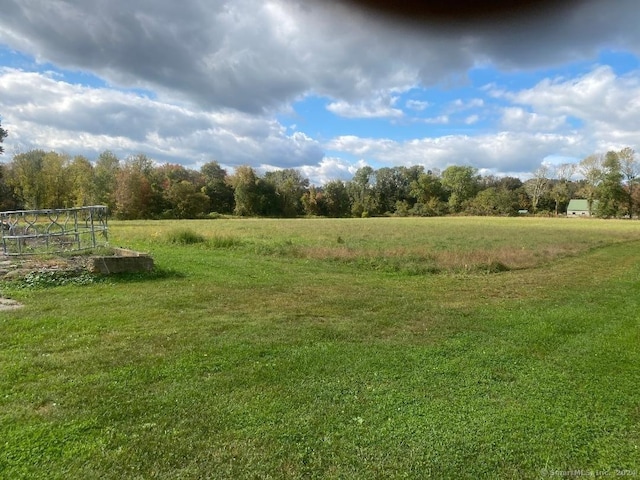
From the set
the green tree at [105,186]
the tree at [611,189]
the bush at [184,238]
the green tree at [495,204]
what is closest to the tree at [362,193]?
the green tree at [495,204]

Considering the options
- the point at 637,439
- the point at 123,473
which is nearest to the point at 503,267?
the point at 637,439

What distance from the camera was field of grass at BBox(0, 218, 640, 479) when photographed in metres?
3.31

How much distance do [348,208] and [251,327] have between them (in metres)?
93.4

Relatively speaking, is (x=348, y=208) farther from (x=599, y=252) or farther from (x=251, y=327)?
(x=251, y=327)

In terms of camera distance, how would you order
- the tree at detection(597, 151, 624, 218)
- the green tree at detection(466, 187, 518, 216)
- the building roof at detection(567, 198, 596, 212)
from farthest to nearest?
the building roof at detection(567, 198, 596, 212) → the green tree at detection(466, 187, 518, 216) → the tree at detection(597, 151, 624, 218)

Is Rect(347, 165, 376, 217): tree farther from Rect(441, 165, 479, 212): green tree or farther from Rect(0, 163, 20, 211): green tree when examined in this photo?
Rect(0, 163, 20, 211): green tree

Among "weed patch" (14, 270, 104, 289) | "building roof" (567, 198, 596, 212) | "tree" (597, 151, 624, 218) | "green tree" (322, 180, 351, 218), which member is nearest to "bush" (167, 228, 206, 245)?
"weed patch" (14, 270, 104, 289)

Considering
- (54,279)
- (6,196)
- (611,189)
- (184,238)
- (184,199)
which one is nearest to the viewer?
(54,279)

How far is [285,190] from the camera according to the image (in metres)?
90.9

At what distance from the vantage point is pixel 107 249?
1206 centimetres

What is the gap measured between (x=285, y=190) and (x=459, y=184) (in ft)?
153

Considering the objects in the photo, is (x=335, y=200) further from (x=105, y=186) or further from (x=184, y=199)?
(x=105, y=186)

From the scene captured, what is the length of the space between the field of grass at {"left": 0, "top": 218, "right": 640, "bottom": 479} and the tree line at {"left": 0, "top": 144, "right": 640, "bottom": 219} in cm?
5529

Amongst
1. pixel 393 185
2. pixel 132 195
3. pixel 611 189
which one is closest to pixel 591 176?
pixel 611 189
